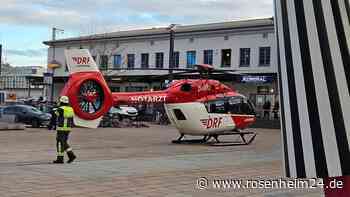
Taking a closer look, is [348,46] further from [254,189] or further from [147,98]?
[147,98]

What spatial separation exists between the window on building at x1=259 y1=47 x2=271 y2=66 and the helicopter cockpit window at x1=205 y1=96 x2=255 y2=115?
84.8 feet

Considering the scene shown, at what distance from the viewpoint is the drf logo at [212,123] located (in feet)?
73.0

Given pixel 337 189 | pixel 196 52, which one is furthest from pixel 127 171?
pixel 196 52

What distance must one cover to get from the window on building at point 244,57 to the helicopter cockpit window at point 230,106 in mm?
27377

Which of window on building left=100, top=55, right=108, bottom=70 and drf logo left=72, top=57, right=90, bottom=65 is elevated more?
window on building left=100, top=55, right=108, bottom=70

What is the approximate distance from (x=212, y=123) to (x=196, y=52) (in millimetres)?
32572

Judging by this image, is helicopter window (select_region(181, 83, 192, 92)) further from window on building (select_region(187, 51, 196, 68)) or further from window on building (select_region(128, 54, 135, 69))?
window on building (select_region(128, 54, 135, 69))

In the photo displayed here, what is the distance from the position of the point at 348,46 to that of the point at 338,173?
0.50 metres

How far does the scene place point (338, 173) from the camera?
2.13 metres

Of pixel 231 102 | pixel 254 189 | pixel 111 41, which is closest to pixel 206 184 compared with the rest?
pixel 254 189

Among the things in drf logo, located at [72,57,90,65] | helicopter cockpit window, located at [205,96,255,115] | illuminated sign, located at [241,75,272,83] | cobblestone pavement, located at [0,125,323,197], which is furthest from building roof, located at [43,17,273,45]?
cobblestone pavement, located at [0,125,323,197]

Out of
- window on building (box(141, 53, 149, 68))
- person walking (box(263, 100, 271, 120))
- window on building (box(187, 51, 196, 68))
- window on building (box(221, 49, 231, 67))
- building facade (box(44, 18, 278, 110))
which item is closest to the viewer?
person walking (box(263, 100, 271, 120))

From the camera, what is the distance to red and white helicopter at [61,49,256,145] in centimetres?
2044

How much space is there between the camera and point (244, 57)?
168ft
